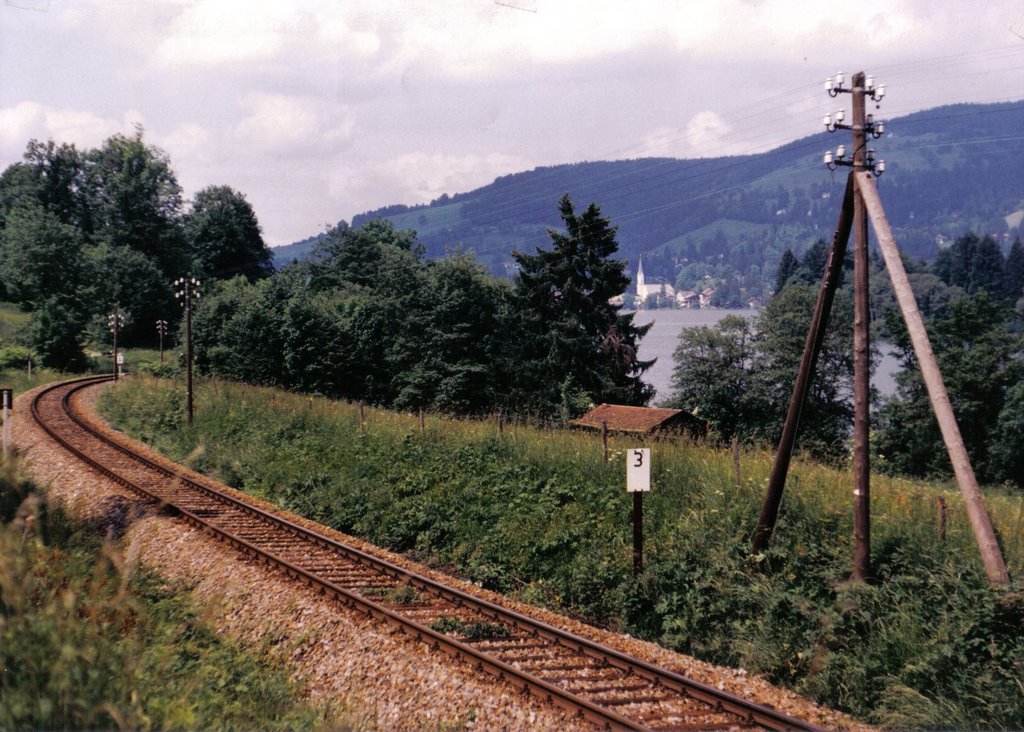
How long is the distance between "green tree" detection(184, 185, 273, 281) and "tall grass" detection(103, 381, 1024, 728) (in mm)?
90100

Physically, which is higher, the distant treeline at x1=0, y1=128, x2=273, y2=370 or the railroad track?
the distant treeline at x1=0, y1=128, x2=273, y2=370

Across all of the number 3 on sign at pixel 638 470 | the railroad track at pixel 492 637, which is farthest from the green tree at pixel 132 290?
the number 3 on sign at pixel 638 470

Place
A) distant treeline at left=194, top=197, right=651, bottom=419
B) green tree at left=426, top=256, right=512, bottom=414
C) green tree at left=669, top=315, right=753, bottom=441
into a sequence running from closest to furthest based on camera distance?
distant treeline at left=194, top=197, right=651, bottom=419 → green tree at left=426, top=256, right=512, bottom=414 → green tree at left=669, top=315, right=753, bottom=441

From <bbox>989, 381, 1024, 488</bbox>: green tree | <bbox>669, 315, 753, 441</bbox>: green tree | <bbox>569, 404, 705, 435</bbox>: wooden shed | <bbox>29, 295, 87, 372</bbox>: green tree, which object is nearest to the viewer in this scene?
<bbox>569, 404, 705, 435</bbox>: wooden shed

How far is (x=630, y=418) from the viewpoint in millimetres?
41688

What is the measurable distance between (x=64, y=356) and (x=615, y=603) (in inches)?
2476

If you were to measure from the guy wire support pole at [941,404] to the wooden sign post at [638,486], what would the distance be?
455cm

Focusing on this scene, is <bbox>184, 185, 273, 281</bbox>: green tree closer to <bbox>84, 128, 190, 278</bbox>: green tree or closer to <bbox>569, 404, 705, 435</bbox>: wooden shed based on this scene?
<bbox>84, 128, 190, 278</bbox>: green tree

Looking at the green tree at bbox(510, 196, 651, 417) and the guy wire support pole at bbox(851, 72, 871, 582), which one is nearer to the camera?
the guy wire support pole at bbox(851, 72, 871, 582)

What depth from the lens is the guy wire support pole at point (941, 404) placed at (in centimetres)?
948

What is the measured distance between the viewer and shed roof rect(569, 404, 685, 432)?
132ft

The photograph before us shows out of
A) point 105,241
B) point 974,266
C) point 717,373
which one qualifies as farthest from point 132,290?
point 974,266

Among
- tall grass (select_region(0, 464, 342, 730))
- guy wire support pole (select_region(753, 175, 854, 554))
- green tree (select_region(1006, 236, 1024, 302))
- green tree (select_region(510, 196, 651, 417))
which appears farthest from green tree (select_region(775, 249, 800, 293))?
tall grass (select_region(0, 464, 342, 730))

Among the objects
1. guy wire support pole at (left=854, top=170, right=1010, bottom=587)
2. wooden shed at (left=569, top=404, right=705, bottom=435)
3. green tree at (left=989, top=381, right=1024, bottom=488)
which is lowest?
green tree at (left=989, top=381, right=1024, bottom=488)
